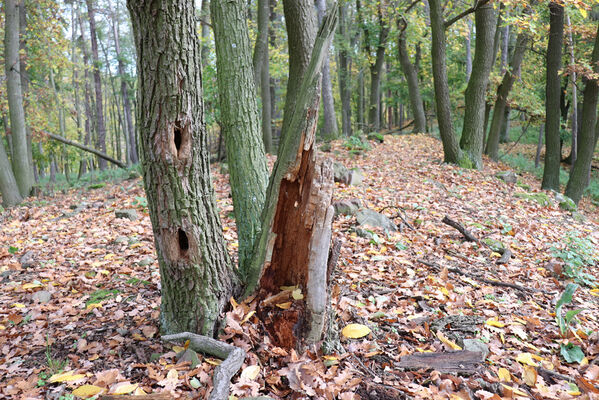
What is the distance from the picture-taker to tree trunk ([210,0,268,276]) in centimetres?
413

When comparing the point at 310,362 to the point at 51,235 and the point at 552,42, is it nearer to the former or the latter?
the point at 51,235

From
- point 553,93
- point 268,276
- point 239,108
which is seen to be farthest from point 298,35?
point 553,93

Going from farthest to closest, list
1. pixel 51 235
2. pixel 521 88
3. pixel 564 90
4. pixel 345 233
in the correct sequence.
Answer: pixel 564 90
pixel 521 88
pixel 51 235
pixel 345 233

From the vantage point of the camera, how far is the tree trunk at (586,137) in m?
9.54

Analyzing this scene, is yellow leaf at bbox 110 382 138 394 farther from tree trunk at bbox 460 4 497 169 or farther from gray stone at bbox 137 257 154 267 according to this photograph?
tree trunk at bbox 460 4 497 169

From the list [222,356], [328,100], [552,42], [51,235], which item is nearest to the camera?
[222,356]

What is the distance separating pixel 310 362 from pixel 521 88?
15076 mm

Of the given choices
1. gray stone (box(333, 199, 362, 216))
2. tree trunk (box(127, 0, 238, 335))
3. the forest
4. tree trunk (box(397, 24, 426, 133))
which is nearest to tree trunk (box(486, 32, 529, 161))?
tree trunk (box(397, 24, 426, 133))

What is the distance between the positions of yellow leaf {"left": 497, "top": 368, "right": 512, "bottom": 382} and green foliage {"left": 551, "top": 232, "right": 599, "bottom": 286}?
9.15 feet

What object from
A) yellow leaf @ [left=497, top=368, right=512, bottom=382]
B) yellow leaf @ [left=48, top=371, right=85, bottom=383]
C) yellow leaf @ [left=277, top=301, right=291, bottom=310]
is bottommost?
yellow leaf @ [left=497, top=368, right=512, bottom=382]

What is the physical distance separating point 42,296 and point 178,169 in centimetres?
254

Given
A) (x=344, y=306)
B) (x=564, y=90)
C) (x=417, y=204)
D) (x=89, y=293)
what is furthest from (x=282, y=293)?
(x=564, y=90)

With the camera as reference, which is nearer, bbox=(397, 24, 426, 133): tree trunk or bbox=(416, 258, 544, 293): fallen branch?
bbox=(416, 258, 544, 293): fallen branch

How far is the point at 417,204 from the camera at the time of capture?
23.7 feet
